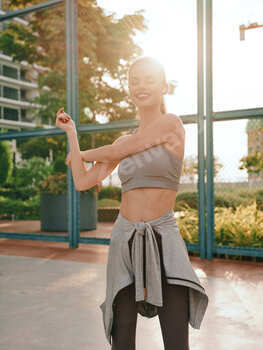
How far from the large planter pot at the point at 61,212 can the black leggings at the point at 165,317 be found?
7421 mm

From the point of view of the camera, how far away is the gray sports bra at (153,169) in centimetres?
143

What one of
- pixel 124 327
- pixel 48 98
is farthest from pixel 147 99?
pixel 48 98

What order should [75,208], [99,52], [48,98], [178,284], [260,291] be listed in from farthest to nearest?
[48,98]
[99,52]
[75,208]
[260,291]
[178,284]

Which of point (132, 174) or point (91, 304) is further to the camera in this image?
point (91, 304)

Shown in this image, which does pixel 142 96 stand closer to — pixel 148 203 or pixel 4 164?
pixel 148 203

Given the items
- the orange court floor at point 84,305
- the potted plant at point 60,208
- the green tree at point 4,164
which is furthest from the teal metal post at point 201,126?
the green tree at point 4,164

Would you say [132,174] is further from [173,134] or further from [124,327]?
[124,327]

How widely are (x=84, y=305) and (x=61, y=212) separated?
18.1ft

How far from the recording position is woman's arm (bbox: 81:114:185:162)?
1.45m

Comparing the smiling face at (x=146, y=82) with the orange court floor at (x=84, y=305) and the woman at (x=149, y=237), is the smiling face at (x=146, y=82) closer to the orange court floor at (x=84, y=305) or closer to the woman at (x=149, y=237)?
the woman at (x=149, y=237)

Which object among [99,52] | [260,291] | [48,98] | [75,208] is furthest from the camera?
[48,98]

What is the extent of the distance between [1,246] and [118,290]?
6171 mm

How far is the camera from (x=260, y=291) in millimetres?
3934

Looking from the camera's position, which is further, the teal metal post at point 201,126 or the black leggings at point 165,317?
the teal metal post at point 201,126
